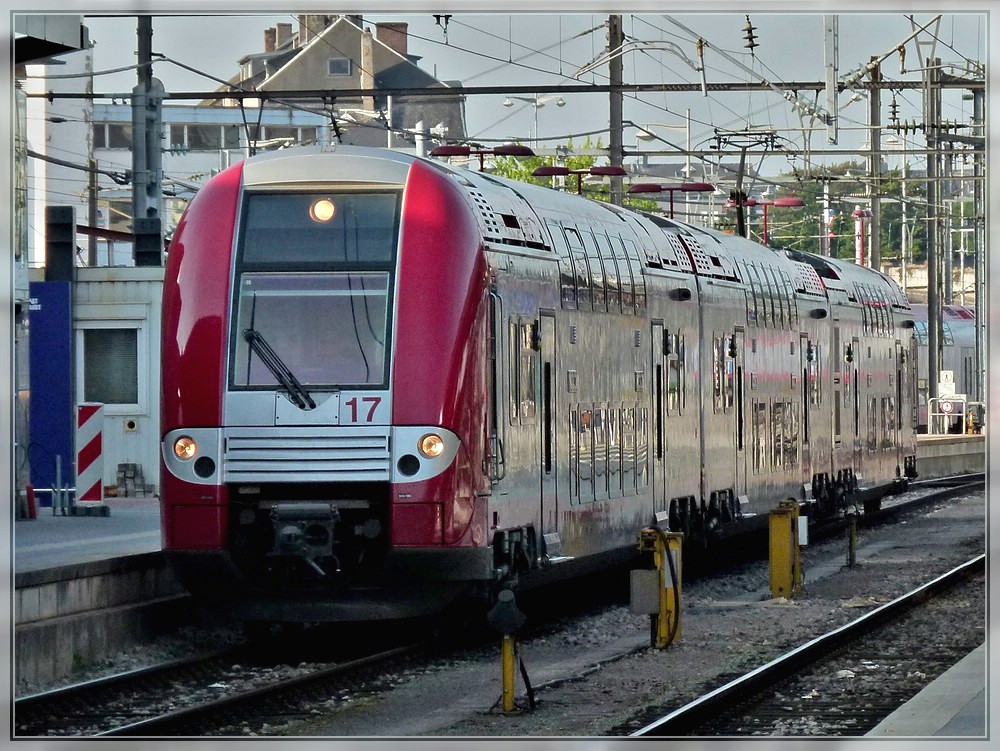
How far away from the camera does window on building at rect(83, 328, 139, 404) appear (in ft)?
69.9

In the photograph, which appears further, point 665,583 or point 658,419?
point 658,419

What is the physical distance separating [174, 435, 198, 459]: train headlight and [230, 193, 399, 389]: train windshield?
472 mm

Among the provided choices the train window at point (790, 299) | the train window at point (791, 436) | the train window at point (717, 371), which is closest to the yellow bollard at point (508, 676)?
the train window at point (717, 371)

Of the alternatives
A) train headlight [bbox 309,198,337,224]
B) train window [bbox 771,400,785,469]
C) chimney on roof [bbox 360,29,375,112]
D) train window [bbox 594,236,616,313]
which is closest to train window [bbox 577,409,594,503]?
train window [bbox 594,236,616,313]

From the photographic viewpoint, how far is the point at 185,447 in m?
12.8

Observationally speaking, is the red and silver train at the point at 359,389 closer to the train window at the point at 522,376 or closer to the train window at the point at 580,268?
the train window at the point at 522,376

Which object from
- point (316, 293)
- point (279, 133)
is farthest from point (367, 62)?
point (316, 293)

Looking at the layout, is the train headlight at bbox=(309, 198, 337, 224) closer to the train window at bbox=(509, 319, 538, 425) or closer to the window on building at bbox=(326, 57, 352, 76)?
the train window at bbox=(509, 319, 538, 425)

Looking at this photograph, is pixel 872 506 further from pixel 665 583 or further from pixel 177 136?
pixel 177 136

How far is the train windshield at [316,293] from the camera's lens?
41.5ft

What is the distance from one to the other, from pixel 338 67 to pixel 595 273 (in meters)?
48.0

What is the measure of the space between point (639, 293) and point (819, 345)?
331 inches

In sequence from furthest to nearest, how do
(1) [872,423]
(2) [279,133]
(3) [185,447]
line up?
(2) [279,133] < (1) [872,423] < (3) [185,447]

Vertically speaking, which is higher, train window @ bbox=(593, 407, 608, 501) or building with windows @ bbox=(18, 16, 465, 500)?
building with windows @ bbox=(18, 16, 465, 500)
